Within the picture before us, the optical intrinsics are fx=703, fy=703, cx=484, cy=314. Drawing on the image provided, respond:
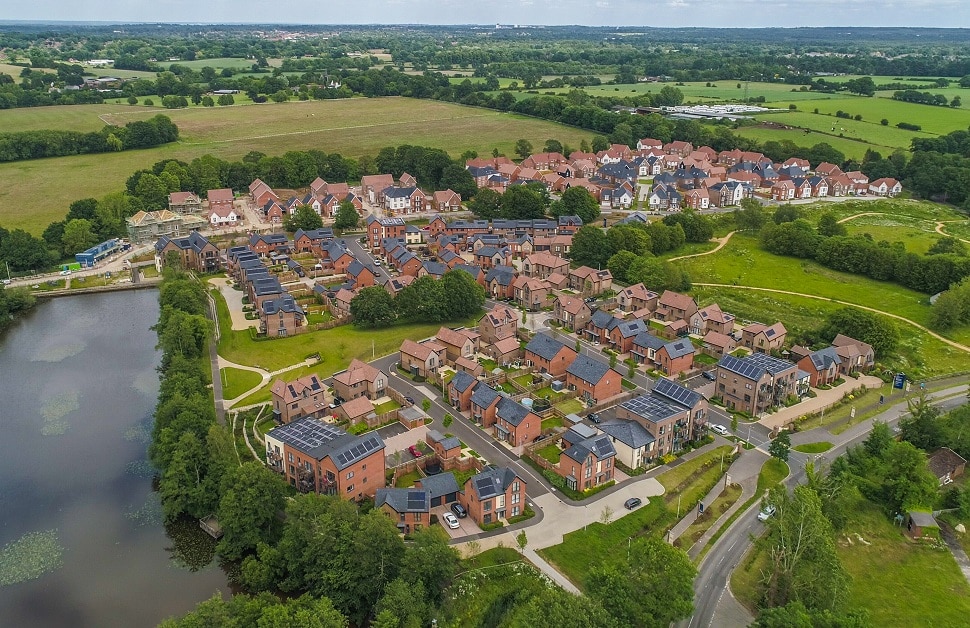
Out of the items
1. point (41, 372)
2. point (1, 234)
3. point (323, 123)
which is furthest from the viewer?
point (323, 123)

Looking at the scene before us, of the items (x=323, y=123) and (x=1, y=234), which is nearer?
(x=1, y=234)

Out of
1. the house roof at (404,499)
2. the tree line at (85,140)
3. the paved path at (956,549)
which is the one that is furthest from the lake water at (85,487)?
the tree line at (85,140)

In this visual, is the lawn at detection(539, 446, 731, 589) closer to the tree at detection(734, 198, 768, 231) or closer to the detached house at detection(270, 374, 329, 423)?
the detached house at detection(270, 374, 329, 423)

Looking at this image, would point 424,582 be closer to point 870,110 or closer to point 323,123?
point 323,123

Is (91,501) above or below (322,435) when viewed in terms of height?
below

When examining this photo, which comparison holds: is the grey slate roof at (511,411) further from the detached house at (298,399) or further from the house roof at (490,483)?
the detached house at (298,399)

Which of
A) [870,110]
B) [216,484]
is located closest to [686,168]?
[870,110]

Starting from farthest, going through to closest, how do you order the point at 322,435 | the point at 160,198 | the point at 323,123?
the point at 323,123 → the point at 160,198 → the point at 322,435
